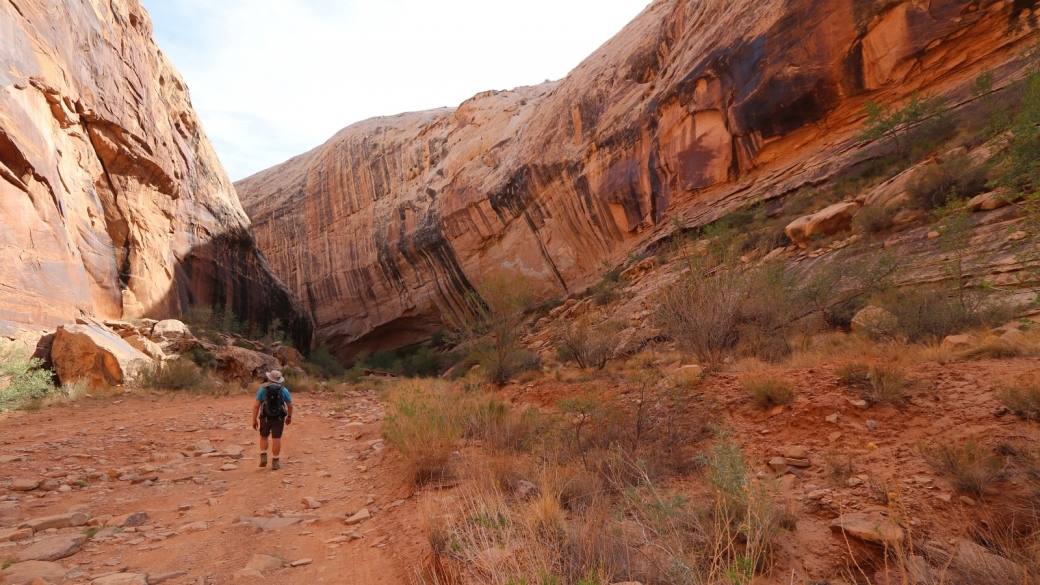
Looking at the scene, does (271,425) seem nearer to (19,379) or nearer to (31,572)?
(31,572)

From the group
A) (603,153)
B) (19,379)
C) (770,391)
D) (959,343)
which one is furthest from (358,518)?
(603,153)

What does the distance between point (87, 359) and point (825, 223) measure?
1542 centimetres

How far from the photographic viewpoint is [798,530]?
235 centimetres

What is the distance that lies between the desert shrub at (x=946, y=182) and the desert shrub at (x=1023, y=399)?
20.4ft

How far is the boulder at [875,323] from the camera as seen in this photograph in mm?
5500

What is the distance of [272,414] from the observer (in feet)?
16.8

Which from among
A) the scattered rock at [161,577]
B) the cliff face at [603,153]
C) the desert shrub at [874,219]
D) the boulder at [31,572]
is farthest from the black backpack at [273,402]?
the cliff face at [603,153]

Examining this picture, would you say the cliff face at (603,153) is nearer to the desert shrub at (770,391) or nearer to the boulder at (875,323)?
the boulder at (875,323)

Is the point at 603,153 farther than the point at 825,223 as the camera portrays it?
Yes

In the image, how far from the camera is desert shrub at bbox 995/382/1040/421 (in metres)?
2.74

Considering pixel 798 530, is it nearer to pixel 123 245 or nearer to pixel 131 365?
pixel 131 365

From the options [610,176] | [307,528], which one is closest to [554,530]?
[307,528]

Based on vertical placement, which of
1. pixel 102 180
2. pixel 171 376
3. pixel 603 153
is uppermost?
pixel 603 153

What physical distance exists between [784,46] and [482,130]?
52.5ft
